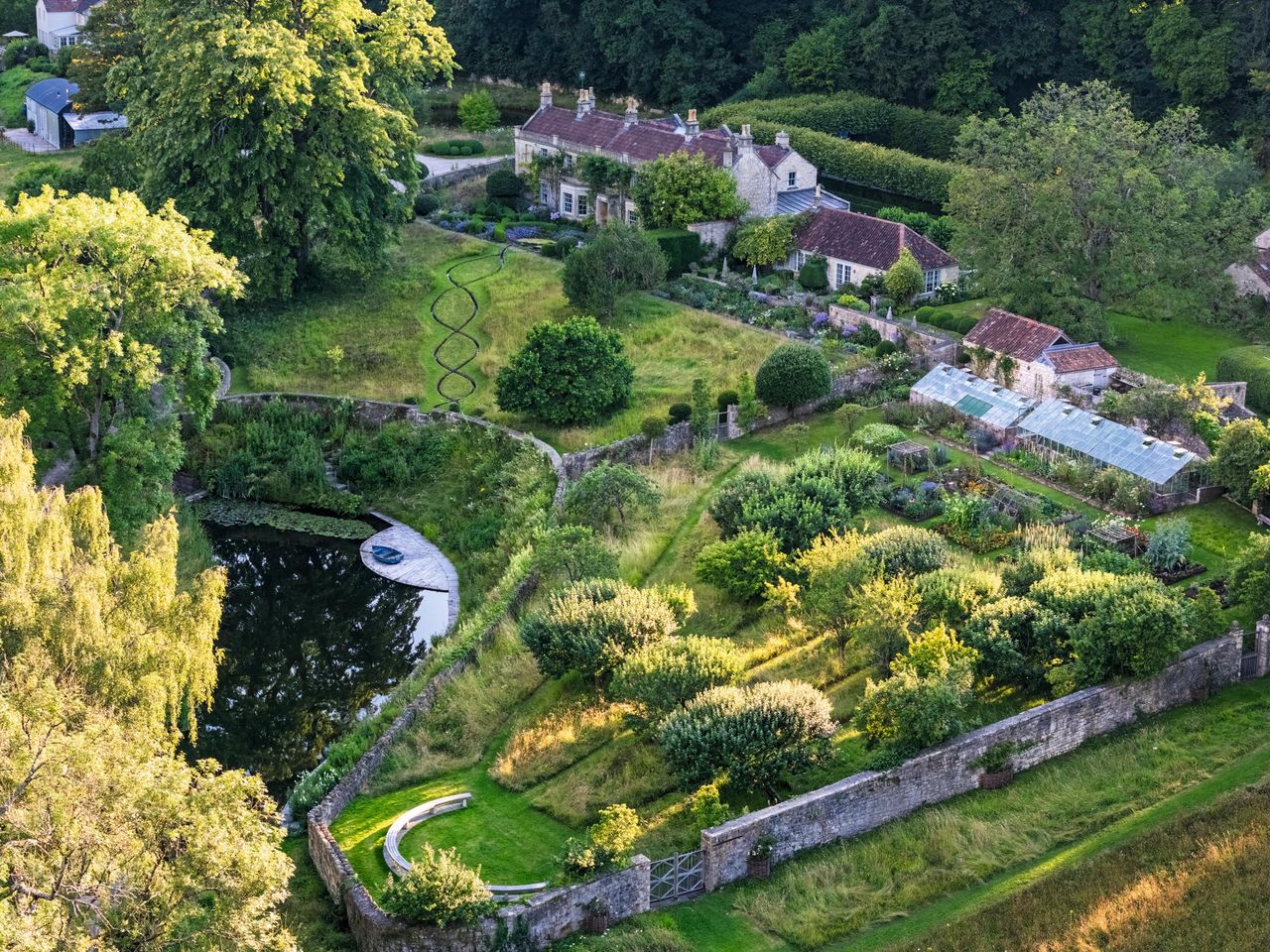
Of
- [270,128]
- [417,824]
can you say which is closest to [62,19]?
[270,128]

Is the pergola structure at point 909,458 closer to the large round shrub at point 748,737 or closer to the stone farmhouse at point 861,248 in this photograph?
the stone farmhouse at point 861,248

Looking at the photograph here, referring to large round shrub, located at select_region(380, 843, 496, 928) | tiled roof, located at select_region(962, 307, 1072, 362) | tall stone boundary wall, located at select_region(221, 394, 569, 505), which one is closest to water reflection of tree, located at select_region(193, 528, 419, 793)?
tall stone boundary wall, located at select_region(221, 394, 569, 505)

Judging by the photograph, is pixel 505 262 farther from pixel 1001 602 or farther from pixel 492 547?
pixel 1001 602

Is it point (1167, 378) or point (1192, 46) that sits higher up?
point (1192, 46)

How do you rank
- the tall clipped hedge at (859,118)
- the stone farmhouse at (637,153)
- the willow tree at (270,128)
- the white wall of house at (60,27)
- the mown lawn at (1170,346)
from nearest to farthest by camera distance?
the mown lawn at (1170,346) → the willow tree at (270,128) → the stone farmhouse at (637,153) → the tall clipped hedge at (859,118) → the white wall of house at (60,27)


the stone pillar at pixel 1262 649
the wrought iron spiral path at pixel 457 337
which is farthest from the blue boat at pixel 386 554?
the stone pillar at pixel 1262 649

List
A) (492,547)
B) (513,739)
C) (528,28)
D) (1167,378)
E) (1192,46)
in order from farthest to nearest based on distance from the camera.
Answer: (528,28)
(1192,46)
(1167,378)
(492,547)
(513,739)

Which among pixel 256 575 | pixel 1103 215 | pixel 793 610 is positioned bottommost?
pixel 256 575

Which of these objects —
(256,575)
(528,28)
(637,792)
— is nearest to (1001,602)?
(637,792)
